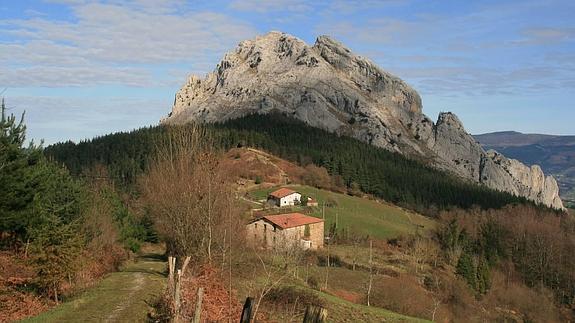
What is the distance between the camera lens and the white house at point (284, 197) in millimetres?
106875

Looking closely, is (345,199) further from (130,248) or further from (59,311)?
(59,311)

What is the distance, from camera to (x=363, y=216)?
10431 centimetres

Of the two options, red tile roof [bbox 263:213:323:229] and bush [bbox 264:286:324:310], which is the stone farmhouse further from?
bush [bbox 264:286:324:310]

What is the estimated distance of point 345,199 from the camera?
402 feet

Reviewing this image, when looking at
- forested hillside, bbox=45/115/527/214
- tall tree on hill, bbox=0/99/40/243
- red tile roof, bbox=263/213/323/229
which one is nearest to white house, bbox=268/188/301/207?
red tile roof, bbox=263/213/323/229

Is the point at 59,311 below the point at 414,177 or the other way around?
below

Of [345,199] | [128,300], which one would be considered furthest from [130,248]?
[345,199]

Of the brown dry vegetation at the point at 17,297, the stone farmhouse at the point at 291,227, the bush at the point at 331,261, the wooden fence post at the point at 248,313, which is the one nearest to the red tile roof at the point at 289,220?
the stone farmhouse at the point at 291,227

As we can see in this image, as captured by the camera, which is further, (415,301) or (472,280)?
(472,280)

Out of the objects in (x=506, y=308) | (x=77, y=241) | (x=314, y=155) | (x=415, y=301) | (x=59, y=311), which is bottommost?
(x=506, y=308)

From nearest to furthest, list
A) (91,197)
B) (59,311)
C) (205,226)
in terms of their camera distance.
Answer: (59,311) < (205,226) < (91,197)

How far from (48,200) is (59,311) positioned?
1559 cm

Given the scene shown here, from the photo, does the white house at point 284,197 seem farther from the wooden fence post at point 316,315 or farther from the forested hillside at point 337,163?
the wooden fence post at point 316,315

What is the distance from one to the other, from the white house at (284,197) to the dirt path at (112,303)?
77354 mm
